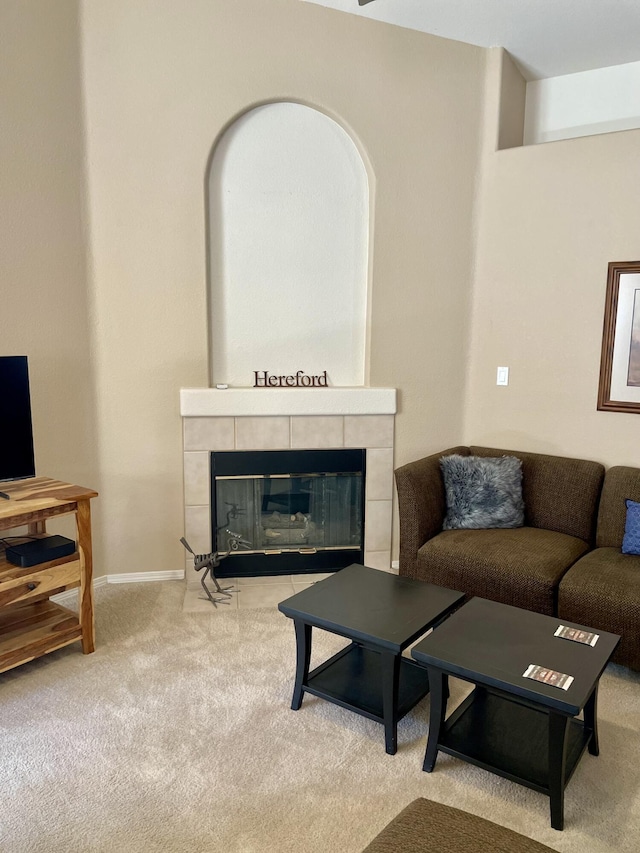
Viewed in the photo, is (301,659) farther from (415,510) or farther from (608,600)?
(608,600)

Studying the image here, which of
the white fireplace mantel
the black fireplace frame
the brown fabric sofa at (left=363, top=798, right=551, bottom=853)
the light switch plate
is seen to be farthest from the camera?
the light switch plate

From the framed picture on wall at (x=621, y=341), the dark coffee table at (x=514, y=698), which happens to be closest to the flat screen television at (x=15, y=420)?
the dark coffee table at (x=514, y=698)

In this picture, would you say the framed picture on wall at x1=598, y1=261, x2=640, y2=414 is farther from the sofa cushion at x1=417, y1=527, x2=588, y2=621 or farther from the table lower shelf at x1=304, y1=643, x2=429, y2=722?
the table lower shelf at x1=304, y1=643, x2=429, y2=722

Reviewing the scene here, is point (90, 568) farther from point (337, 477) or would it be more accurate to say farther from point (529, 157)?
point (529, 157)

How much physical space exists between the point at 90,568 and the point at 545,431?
8.12 ft

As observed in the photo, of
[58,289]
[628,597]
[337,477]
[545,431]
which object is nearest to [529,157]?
[545,431]

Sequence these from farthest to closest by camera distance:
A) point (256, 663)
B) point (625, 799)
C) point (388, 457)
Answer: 1. point (388, 457)
2. point (256, 663)
3. point (625, 799)

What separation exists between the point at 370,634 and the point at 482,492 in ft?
4.62

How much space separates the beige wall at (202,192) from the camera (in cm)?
324

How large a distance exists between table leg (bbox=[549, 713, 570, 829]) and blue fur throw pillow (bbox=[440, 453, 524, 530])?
1.53 meters

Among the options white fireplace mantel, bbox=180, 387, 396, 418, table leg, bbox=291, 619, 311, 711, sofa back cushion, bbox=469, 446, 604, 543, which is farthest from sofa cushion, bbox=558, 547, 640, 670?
white fireplace mantel, bbox=180, 387, 396, 418

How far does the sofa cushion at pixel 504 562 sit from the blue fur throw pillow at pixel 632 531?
0.70 ft

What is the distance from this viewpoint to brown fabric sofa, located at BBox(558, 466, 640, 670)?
8.57 ft

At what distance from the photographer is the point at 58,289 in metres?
3.19
